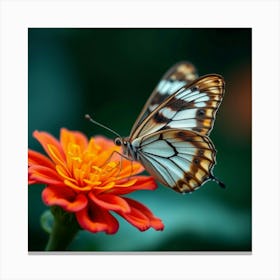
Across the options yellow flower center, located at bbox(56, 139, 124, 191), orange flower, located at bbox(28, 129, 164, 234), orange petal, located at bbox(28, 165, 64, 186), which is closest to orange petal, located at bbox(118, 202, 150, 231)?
orange flower, located at bbox(28, 129, 164, 234)

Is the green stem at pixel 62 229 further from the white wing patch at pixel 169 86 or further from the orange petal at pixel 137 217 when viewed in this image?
the white wing patch at pixel 169 86

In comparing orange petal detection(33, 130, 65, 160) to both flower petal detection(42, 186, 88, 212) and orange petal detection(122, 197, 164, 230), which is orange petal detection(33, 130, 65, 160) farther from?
orange petal detection(122, 197, 164, 230)

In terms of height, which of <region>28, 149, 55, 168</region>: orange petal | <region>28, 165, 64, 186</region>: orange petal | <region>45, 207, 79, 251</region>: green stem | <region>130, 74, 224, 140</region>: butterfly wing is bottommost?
<region>45, 207, 79, 251</region>: green stem

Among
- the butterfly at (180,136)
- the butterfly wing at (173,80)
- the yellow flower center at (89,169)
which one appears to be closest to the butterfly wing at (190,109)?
the butterfly at (180,136)

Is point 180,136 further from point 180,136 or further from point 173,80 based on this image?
point 173,80

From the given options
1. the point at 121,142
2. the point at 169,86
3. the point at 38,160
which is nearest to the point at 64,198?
the point at 38,160
